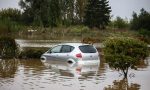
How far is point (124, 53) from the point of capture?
1905 cm

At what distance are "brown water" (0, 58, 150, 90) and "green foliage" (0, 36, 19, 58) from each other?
23.4ft

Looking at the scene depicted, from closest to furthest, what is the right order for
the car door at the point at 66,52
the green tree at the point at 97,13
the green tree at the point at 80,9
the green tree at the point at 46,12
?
the car door at the point at 66,52
the green tree at the point at 46,12
the green tree at the point at 97,13
the green tree at the point at 80,9

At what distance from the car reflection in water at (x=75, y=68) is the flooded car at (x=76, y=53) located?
0.83 ft

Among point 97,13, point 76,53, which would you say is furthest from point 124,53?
point 97,13

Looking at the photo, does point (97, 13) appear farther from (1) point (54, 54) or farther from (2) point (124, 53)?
(2) point (124, 53)

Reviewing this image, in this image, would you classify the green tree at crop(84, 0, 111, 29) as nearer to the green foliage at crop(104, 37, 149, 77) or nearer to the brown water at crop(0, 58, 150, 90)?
the brown water at crop(0, 58, 150, 90)

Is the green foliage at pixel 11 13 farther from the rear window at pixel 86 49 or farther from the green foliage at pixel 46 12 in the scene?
the rear window at pixel 86 49

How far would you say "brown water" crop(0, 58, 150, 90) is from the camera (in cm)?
1624

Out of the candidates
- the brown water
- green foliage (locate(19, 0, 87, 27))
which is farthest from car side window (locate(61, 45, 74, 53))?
green foliage (locate(19, 0, 87, 27))

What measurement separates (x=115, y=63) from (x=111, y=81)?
1.14 metres

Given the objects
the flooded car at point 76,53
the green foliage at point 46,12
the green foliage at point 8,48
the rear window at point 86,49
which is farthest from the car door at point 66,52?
the green foliage at point 46,12

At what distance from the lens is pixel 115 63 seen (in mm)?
19016

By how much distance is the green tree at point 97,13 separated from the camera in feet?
324

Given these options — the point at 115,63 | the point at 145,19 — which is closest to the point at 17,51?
the point at 115,63
